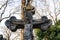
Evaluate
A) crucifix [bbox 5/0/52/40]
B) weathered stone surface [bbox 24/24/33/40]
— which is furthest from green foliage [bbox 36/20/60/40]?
weathered stone surface [bbox 24/24/33/40]

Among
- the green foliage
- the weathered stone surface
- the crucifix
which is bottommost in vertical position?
the green foliage

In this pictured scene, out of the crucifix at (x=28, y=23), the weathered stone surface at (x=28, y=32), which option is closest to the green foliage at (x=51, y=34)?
the crucifix at (x=28, y=23)

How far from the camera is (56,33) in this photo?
2109 cm

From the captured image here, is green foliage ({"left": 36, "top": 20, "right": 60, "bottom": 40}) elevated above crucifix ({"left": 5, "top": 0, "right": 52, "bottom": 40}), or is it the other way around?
crucifix ({"left": 5, "top": 0, "right": 52, "bottom": 40})

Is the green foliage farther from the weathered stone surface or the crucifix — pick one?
the weathered stone surface

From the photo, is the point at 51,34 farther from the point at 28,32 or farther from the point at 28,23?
the point at 28,32

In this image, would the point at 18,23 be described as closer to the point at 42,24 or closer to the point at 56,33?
the point at 42,24

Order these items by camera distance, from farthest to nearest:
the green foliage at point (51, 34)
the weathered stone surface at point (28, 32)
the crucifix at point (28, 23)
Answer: the green foliage at point (51, 34) → the crucifix at point (28, 23) → the weathered stone surface at point (28, 32)

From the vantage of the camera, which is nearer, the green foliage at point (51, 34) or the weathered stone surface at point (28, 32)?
the weathered stone surface at point (28, 32)

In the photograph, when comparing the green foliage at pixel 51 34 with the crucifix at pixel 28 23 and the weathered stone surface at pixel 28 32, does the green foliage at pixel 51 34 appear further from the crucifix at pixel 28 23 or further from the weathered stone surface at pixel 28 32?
the weathered stone surface at pixel 28 32

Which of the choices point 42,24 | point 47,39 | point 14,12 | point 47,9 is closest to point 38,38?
point 47,39

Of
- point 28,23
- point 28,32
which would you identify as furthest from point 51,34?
point 28,32

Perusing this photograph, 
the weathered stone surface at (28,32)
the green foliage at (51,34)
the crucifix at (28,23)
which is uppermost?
the crucifix at (28,23)

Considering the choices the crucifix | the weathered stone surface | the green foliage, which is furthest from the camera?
the green foliage
